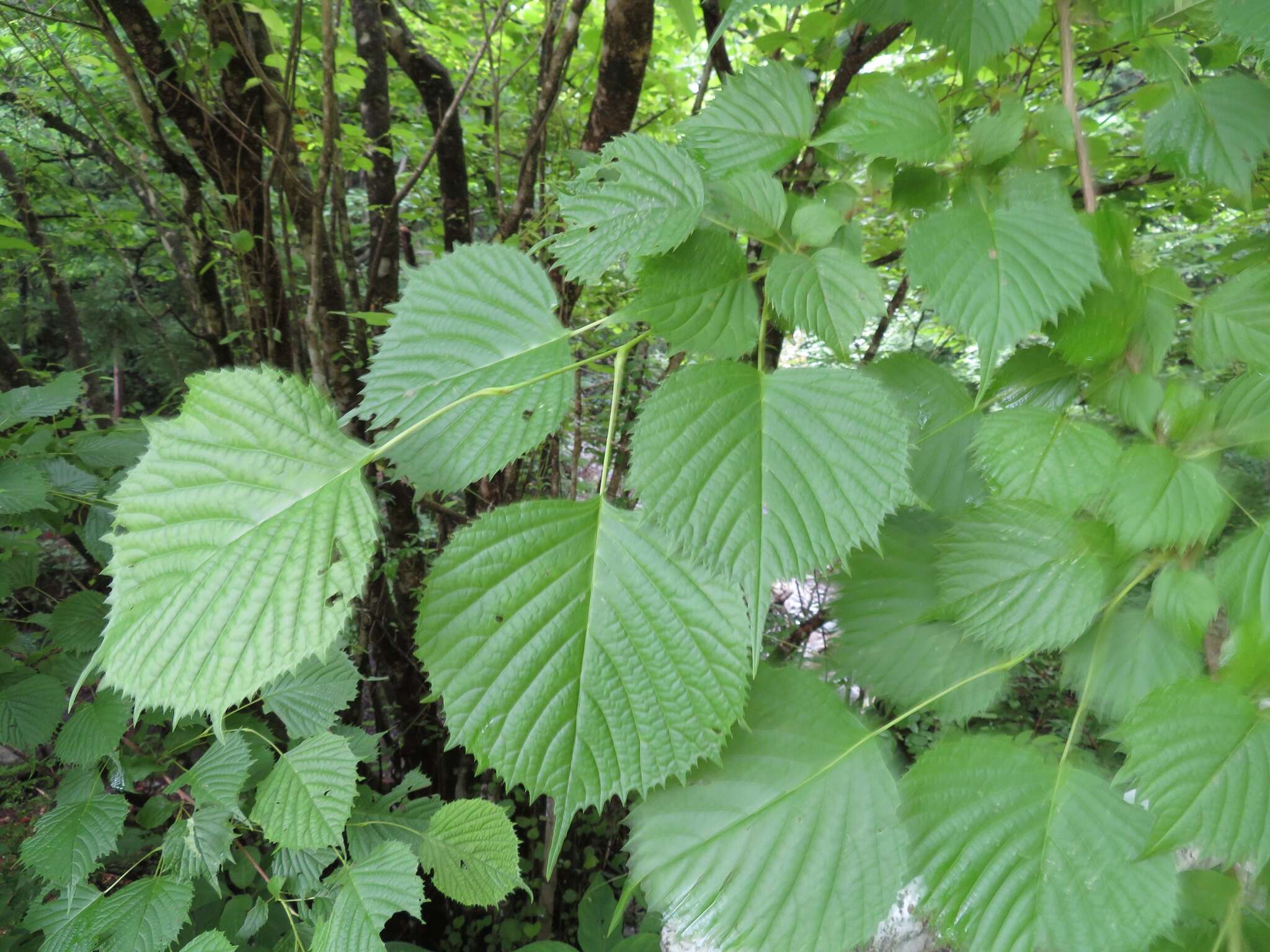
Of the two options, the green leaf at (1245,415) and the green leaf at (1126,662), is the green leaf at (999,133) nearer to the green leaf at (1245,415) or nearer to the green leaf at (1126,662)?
the green leaf at (1245,415)

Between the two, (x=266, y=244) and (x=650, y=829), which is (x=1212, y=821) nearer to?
(x=650, y=829)

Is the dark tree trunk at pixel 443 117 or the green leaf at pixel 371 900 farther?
the dark tree trunk at pixel 443 117

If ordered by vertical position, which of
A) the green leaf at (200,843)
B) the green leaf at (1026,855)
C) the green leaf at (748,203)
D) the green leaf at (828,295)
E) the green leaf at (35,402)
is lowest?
the green leaf at (200,843)

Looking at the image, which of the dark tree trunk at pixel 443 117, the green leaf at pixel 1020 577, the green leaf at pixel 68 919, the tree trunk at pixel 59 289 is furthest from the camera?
the tree trunk at pixel 59 289

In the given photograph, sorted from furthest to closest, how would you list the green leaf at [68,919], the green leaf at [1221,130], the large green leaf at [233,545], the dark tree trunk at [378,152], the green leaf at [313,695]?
1. the dark tree trunk at [378,152]
2. the green leaf at [313,695]
3. the green leaf at [68,919]
4. the green leaf at [1221,130]
5. the large green leaf at [233,545]

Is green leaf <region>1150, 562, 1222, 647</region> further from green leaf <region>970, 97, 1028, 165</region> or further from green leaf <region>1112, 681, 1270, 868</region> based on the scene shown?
green leaf <region>970, 97, 1028, 165</region>

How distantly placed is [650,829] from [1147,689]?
0.32 meters

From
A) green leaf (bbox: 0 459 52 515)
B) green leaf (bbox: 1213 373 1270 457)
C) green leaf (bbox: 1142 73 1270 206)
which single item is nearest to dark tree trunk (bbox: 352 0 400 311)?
green leaf (bbox: 0 459 52 515)

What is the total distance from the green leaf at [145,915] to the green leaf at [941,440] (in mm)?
1000

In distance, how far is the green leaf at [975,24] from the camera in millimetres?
450

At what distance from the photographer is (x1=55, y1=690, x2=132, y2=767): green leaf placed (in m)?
0.98

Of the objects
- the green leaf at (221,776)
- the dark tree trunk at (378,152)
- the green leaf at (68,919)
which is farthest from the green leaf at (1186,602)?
the dark tree trunk at (378,152)

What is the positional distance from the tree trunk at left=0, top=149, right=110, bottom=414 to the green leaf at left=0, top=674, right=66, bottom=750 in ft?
4.36

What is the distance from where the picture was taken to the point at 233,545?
332 millimetres
